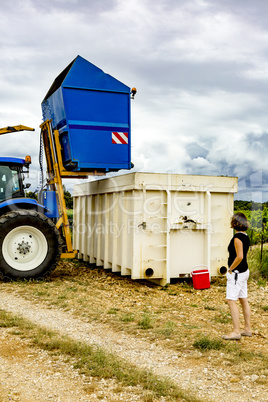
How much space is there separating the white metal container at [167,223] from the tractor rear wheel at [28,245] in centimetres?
142

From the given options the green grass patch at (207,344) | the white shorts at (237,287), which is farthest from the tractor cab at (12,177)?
the green grass patch at (207,344)

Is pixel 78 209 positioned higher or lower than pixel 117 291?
higher

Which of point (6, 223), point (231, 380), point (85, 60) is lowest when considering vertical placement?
point (231, 380)

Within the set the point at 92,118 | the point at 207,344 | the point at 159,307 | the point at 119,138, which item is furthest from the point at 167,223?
the point at 207,344

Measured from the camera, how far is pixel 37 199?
10.2m

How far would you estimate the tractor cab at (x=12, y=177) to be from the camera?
29.7 feet

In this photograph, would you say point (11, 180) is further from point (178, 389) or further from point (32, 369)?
point (178, 389)

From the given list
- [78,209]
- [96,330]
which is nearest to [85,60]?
[78,209]

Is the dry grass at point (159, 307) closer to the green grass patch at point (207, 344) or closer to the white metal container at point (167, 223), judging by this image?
the green grass patch at point (207, 344)

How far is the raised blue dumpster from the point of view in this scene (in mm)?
8938

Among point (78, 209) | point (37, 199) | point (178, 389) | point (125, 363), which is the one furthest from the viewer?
point (78, 209)

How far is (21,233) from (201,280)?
3772 mm

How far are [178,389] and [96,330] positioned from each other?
2007 mm

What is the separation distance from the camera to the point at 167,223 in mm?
8695
